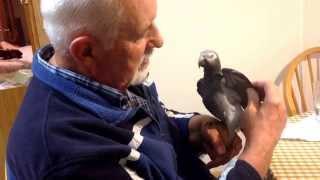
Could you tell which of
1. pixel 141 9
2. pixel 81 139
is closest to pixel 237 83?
pixel 141 9

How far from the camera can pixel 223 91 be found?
943 mm

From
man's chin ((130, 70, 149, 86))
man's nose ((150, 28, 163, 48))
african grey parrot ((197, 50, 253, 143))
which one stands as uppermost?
man's nose ((150, 28, 163, 48))

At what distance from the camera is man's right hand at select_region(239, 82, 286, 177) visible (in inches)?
35.8

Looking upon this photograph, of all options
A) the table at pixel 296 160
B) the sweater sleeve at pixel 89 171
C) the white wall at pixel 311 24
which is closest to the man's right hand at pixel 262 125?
the table at pixel 296 160

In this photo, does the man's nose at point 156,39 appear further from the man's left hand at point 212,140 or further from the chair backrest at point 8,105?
the chair backrest at point 8,105

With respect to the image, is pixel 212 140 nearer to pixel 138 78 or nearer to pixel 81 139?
pixel 138 78

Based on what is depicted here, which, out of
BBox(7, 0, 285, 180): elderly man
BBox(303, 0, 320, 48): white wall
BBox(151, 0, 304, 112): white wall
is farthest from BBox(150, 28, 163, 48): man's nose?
BBox(303, 0, 320, 48): white wall

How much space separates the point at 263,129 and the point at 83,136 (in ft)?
1.29

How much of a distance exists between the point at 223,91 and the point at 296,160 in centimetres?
33

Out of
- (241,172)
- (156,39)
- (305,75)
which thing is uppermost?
(156,39)

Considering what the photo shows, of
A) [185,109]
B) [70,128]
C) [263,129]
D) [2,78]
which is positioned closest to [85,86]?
[70,128]

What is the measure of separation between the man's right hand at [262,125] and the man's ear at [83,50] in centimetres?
35

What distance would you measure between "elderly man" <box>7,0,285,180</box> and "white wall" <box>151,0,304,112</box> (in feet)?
3.41

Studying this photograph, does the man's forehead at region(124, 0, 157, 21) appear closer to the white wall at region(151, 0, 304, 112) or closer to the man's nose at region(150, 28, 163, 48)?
the man's nose at region(150, 28, 163, 48)
